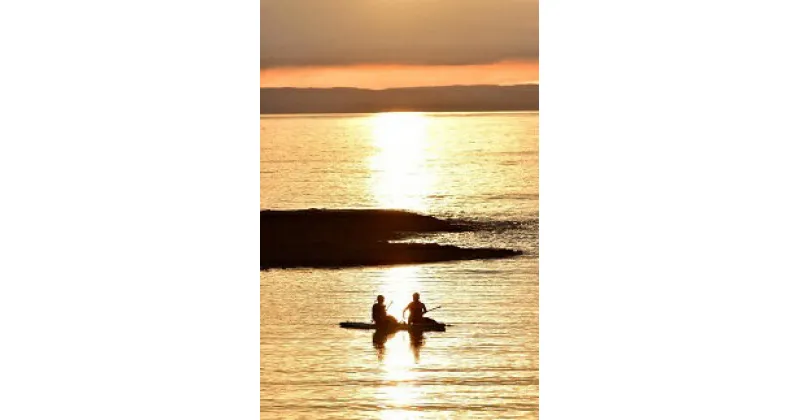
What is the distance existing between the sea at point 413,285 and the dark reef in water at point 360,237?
0.08 ft

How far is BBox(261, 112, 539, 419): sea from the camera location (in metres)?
2.88

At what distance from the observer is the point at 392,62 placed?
2.92 meters

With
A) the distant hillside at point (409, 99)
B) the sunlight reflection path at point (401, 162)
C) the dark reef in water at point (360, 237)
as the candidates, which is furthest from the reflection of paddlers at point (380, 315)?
the distant hillside at point (409, 99)

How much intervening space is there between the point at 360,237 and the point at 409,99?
456 millimetres

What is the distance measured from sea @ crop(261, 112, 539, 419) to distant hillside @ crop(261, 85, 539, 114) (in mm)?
30

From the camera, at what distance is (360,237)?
292 centimetres

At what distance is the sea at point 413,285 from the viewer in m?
2.88
